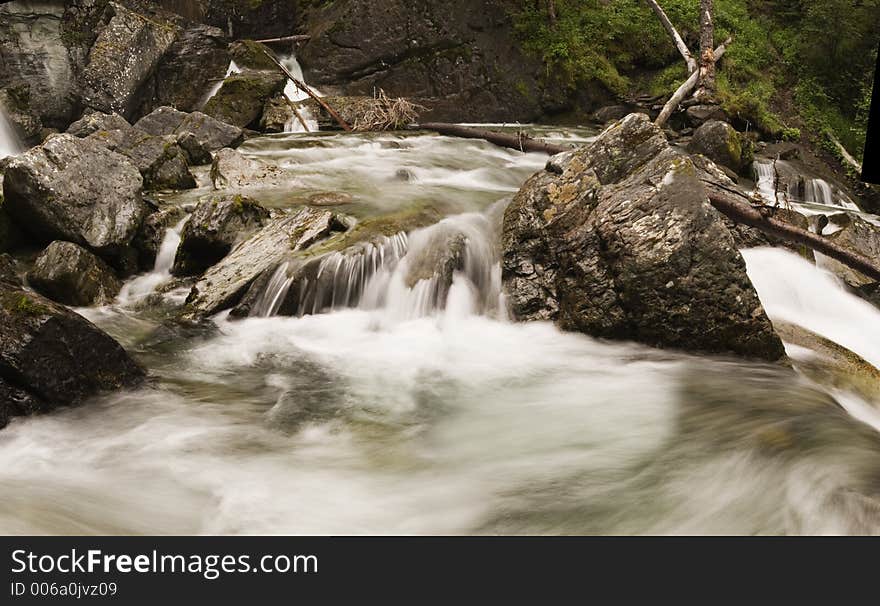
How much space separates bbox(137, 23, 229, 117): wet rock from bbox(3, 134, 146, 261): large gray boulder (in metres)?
8.45

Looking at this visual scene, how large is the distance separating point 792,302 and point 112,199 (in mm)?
8051

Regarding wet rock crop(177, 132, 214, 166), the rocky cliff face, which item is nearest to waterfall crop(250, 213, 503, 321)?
wet rock crop(177, 132, 214, 166)

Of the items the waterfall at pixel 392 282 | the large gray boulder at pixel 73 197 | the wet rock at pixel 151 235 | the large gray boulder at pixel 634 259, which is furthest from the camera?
the wet rock at pixel 151 235

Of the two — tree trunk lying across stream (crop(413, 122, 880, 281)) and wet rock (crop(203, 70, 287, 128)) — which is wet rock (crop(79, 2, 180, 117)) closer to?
wet rock (crop(203, 70, 287, 128))

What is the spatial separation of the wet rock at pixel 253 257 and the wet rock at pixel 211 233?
0.32m

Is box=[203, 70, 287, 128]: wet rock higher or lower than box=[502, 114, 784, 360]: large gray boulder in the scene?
higher

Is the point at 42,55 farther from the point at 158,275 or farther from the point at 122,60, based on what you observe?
A: the point at 158,275

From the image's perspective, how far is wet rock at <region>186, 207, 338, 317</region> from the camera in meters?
6.98

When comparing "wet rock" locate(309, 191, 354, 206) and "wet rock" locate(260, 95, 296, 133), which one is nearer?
"wet rock" locate(309, 191, 354, 206)

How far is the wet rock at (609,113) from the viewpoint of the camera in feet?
60.2

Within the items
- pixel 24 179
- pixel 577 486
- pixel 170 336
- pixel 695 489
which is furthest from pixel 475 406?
pixel 24 179

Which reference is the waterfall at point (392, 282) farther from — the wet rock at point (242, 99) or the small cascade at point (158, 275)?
the wet rock at point (242, 99)

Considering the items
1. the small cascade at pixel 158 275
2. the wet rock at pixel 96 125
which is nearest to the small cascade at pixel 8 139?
the wet rock at pixel 96 125

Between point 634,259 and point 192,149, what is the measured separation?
8.33 m
